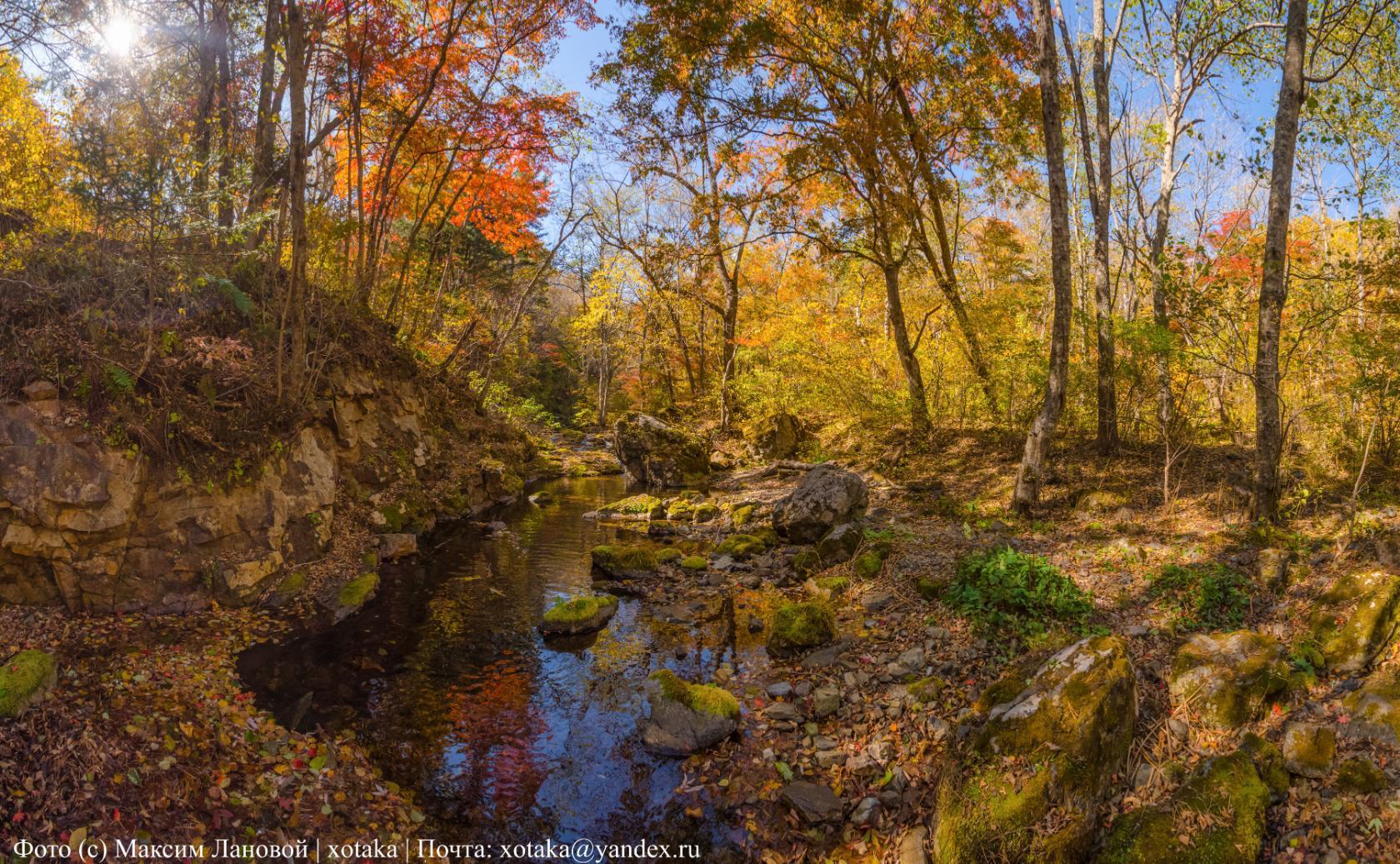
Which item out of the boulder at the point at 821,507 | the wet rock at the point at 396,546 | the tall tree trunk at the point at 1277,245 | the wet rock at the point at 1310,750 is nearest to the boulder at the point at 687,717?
the wet rock at the point at 1310,750

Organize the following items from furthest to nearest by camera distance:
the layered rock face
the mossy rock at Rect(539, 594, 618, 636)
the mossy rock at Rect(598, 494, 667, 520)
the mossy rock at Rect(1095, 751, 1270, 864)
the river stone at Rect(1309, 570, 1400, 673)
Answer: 1. the mossy rock at Rect(598, 494, 667, 520)
2. the mossy rock at Rect(539, 594, 618, 636)
3. the layered rock face
4. the river stone at Rect(1309, 570, 1400, 673)
5. the mossy rock at Rect(1095, 751, 1270, 864)

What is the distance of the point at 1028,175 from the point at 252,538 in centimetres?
1770

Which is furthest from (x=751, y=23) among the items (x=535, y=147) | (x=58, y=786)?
(x=58, y=786)

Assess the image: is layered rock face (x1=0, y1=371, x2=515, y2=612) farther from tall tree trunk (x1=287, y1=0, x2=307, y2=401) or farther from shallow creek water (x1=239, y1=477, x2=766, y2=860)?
tall tree trunk (x1=287, y1=0, x2=307, y2=401)

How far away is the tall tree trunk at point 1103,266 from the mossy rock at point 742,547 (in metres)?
6.84

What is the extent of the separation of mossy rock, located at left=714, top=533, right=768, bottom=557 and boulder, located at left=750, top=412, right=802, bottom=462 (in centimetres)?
815

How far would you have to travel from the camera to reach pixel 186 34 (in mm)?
12750

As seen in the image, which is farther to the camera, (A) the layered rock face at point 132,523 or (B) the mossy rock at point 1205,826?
(A) the layered rock face at point 132,523

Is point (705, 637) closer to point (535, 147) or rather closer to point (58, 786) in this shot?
point (58, 786)

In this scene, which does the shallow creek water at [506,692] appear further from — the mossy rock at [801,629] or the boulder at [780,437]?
the boulder at [780,437]

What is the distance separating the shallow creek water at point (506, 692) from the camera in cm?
498

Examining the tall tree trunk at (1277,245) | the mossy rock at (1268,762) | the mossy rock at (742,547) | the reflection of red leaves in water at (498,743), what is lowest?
the reflection of red leaves in water at (498,743)

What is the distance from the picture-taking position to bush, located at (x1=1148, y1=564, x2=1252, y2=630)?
6.26 m

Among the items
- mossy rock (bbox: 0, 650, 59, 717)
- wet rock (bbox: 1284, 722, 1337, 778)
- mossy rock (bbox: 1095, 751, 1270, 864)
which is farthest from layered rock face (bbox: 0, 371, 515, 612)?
wet rock (bbox: 1284, 722, 1337, 778)
